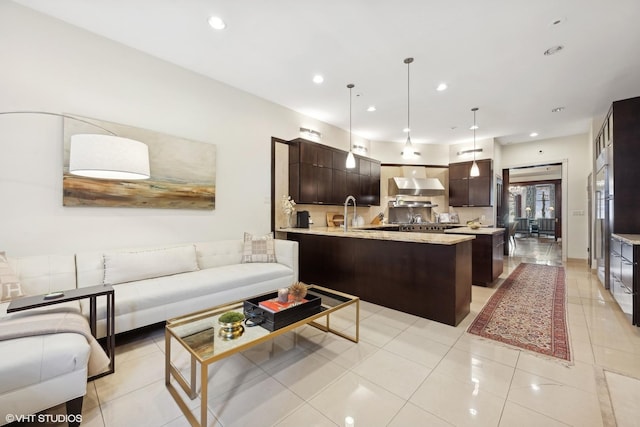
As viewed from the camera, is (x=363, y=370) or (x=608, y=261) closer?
(x=363, y=370)

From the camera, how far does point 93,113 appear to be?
2.73 meters

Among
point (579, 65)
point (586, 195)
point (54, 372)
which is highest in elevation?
point (579, 65)

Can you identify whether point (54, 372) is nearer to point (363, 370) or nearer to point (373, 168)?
point (363, 370)

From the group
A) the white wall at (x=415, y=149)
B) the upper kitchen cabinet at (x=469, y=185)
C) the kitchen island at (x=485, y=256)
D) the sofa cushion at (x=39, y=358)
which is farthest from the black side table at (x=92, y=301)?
the upper kitchen cabinet at (x=469, y=185)

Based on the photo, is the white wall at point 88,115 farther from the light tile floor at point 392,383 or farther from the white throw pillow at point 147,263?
the light tile floor at point 392,383

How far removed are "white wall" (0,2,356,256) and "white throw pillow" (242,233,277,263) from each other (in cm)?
47

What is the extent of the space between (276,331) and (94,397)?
48.9 inches

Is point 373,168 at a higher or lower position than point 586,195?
higher

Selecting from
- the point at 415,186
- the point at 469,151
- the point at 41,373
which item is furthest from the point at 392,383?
the point at 469,151

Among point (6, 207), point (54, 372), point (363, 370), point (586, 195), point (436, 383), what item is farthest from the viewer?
point (586, 195)

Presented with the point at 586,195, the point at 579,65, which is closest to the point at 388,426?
the point at 579,65

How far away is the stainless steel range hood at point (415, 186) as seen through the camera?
6625mm

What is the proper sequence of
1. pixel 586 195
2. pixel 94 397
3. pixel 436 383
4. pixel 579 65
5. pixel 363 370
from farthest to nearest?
pixel 586 195 → pixel 579 65 → pixel 363 370 → pixel 436 383 → pixel 94 397

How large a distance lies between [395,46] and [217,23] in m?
1.90
